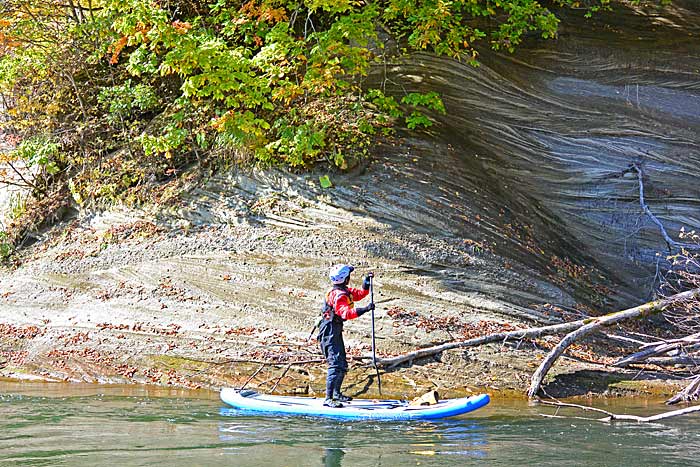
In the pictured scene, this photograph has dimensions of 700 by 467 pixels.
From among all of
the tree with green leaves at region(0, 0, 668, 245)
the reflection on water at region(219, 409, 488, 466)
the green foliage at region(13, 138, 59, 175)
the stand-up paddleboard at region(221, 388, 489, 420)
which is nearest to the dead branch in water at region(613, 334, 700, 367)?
the stand-up paddleboard at region(221, 388, 489, 420)

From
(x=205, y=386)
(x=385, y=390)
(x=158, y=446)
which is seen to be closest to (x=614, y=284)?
(x=385, y=390)

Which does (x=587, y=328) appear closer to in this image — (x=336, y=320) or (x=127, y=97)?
(x=336, y=320)

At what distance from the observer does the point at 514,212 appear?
54.5 feet

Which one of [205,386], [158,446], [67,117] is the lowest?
[205,386]

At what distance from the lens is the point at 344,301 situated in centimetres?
1052

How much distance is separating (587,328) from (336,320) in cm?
364

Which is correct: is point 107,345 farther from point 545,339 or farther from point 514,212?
point 514,212

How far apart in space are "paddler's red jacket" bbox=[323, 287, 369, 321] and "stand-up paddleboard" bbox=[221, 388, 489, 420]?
1.08m

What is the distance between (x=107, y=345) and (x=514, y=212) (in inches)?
308

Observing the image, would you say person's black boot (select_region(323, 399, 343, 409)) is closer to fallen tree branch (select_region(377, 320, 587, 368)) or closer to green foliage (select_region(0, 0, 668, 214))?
fallen tree branch (select_region(377, 320, 587, 368))

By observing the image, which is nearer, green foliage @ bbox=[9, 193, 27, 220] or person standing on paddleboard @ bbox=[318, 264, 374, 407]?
person standing on paddleboard @ bbox=[318, 264, 374, 407]

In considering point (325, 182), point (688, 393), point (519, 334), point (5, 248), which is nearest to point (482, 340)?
point (519, 334)

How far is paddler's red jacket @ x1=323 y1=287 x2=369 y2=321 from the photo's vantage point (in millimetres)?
10492

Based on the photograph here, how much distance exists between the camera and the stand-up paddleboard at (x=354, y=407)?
32.8 ft
